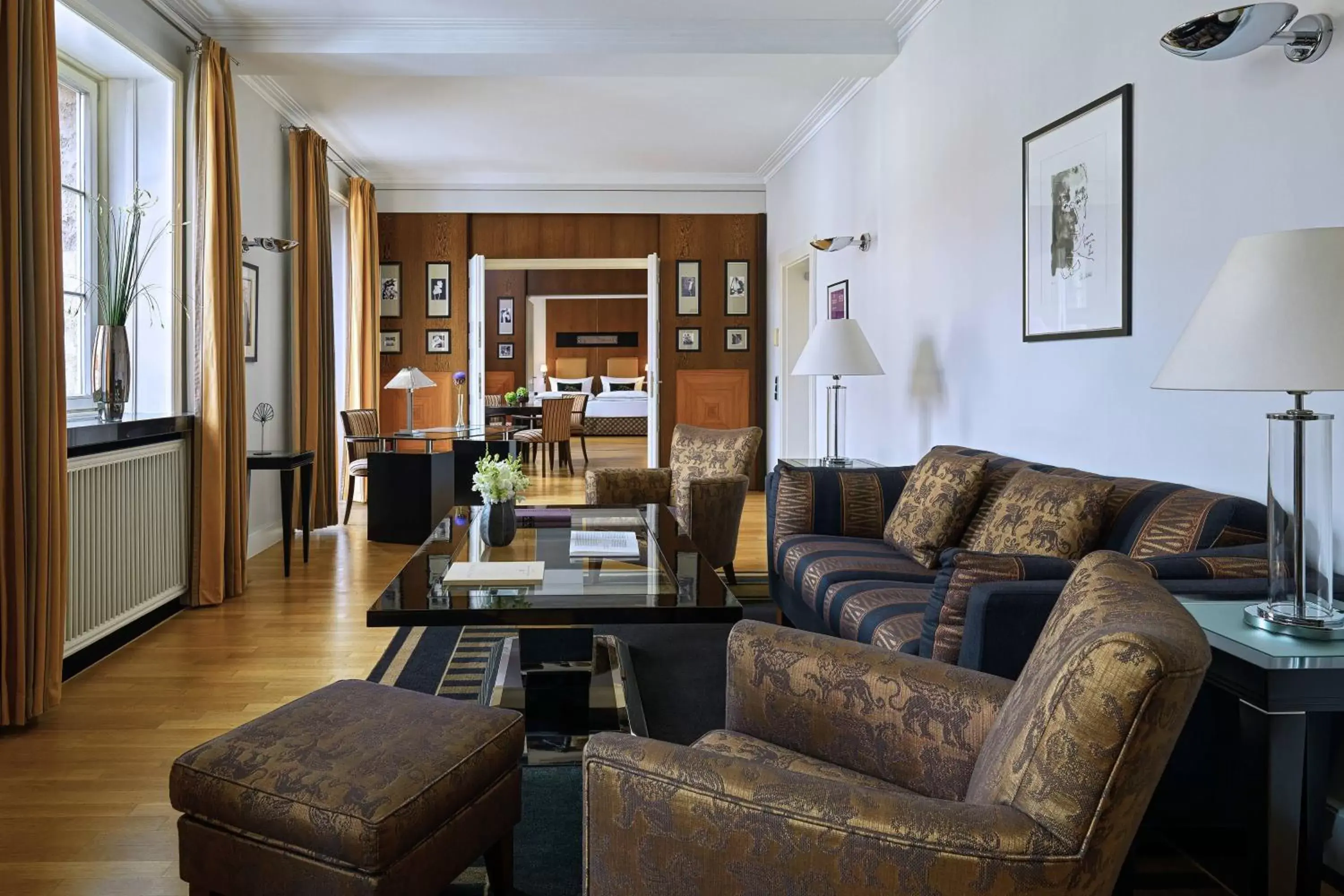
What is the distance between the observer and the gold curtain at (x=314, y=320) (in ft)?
21.3

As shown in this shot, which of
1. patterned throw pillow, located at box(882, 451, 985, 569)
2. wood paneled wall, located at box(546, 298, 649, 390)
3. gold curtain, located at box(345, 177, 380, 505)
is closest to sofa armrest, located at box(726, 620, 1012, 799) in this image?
patterned throw pillow, located at box(882, 451, 985, 569)

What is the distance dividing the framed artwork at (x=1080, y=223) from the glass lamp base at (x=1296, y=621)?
5.03 ft

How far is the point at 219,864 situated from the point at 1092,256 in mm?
3044

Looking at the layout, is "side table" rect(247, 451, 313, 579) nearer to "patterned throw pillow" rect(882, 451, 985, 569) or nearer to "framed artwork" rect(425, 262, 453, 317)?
"patterned throw pillow" rect(882, 451, 985, 569)

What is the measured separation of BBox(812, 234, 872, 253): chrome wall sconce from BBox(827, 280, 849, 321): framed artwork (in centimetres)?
31

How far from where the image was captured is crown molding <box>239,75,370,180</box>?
232 inches

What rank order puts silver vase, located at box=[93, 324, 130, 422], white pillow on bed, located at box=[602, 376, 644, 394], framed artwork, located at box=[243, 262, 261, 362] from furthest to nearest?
white pillow on bed, located at box=[602, 376, 644, 394] → framed artwork, located at box=[243, 262, 261, 362] → silver vase, located at box=[93, 324, 130, 422]

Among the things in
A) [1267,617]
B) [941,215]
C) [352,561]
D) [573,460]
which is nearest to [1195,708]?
[1267,617]

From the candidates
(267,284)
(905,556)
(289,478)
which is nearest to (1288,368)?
(905,556)

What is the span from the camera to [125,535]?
4.00 meters

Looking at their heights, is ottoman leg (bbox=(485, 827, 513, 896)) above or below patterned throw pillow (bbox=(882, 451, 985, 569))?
below

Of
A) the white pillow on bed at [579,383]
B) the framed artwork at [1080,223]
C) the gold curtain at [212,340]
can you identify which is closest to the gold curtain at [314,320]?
the gold curtain at [212,340]

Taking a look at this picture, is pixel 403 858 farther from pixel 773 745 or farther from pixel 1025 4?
pixel 1025 4

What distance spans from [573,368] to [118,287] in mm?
13325
